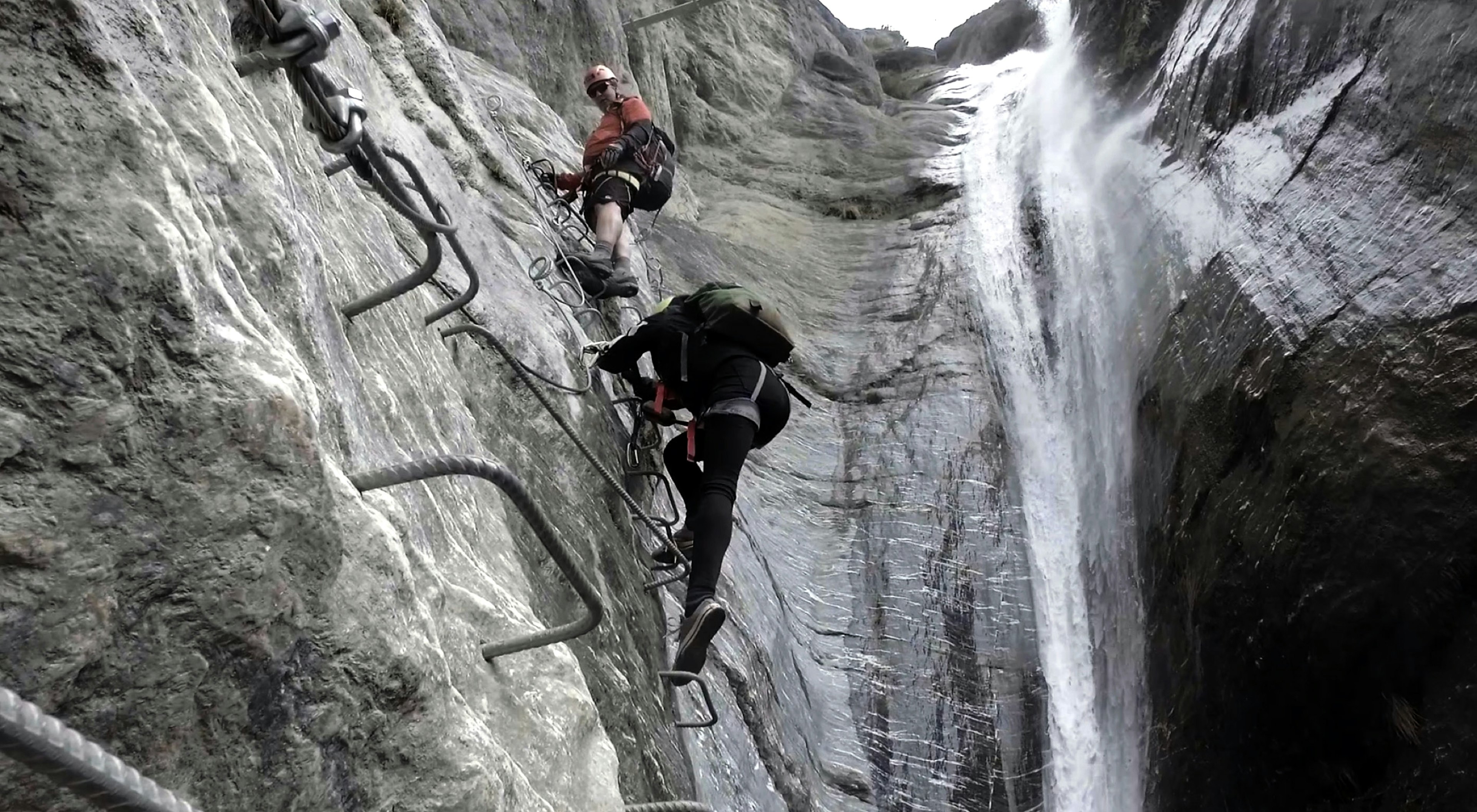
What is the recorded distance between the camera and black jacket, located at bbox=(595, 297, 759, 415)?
4.64 metres

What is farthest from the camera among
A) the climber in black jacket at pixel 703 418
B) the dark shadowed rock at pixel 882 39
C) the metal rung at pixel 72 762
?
the dark shadowed rock at pixel 882 39

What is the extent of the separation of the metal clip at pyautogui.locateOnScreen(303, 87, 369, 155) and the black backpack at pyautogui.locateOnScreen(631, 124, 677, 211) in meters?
4.77

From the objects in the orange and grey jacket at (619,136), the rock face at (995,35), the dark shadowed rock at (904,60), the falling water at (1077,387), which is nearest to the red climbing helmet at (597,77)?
the orange and grey jacket at (619,136)

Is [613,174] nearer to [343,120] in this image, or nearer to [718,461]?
[718,461]

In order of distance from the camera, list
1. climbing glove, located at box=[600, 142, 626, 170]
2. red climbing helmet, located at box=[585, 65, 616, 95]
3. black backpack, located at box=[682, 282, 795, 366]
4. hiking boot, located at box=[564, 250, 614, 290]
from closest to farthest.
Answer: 1. black backpack, located at box=[682, 282, 795, 366]
2. hiking boot, located at box=[564, 250, 614, 290]
3. climbing glove, located at box=[600, 142, 626, 170]
4. red climbing helmet, located at box=[585, 65, 616, 95]

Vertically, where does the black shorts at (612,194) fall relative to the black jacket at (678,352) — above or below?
above

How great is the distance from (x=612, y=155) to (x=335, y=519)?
548cm

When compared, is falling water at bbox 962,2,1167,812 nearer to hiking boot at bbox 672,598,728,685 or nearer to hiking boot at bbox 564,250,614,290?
hiking boot at bbox 672,598,728,685

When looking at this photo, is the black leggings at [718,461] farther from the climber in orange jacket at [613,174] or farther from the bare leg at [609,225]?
the bare leg at [609,225]

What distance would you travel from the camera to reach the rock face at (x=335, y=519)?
1.44 m

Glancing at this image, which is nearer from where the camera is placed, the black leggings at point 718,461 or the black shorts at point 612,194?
the black leggings at point 718,461

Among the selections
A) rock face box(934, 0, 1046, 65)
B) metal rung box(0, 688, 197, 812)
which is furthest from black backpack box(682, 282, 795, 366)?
rock face box(934, 0, 1046, 65)

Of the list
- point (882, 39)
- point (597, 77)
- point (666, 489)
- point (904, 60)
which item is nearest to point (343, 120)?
point (666, 489)

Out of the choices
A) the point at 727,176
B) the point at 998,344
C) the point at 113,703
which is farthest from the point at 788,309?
the point at 113,703
